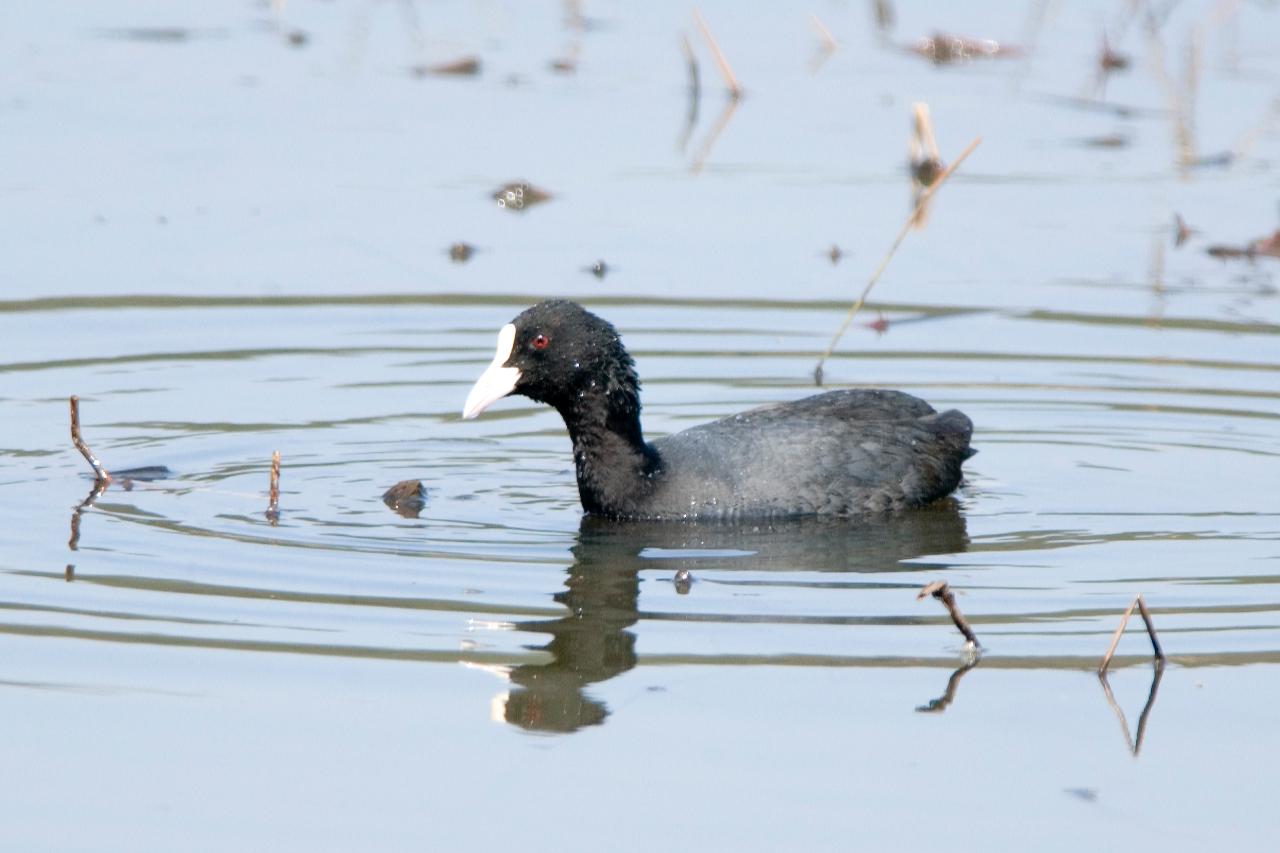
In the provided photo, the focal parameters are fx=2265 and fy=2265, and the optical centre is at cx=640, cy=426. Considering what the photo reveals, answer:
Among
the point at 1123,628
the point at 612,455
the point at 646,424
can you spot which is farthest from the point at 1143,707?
the point at 646,424

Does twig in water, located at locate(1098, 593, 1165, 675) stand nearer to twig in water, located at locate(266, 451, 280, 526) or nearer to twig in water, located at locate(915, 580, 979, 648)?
twig in water, located at locate(915, 580, 979, 648)

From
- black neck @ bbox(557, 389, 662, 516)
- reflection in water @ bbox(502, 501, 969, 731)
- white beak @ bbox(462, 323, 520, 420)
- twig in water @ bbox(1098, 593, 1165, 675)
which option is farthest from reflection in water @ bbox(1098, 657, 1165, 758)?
white beak @ bbox(462, 323, 520, 420)

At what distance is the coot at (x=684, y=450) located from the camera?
7262 mm

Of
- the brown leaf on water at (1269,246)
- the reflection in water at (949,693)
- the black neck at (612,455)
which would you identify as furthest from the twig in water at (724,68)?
the reflection in water at (949,693)

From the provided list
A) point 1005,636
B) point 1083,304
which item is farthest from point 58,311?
point 1005,636

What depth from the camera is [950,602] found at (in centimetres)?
538

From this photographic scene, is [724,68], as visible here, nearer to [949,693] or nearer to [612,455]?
[612,455]

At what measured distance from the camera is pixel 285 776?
4.82 meters

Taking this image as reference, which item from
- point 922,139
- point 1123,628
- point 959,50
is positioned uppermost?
point 959,50

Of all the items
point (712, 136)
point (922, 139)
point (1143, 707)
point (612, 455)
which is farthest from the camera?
point (712, 136)

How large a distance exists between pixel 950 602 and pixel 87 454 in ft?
10.3

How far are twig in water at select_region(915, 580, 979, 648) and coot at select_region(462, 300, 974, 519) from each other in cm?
173

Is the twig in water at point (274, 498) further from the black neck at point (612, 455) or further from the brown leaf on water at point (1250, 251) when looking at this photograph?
the brown leaf on water at point (1250, 251)

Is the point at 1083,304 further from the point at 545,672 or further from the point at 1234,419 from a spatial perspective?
the point at 545,672
